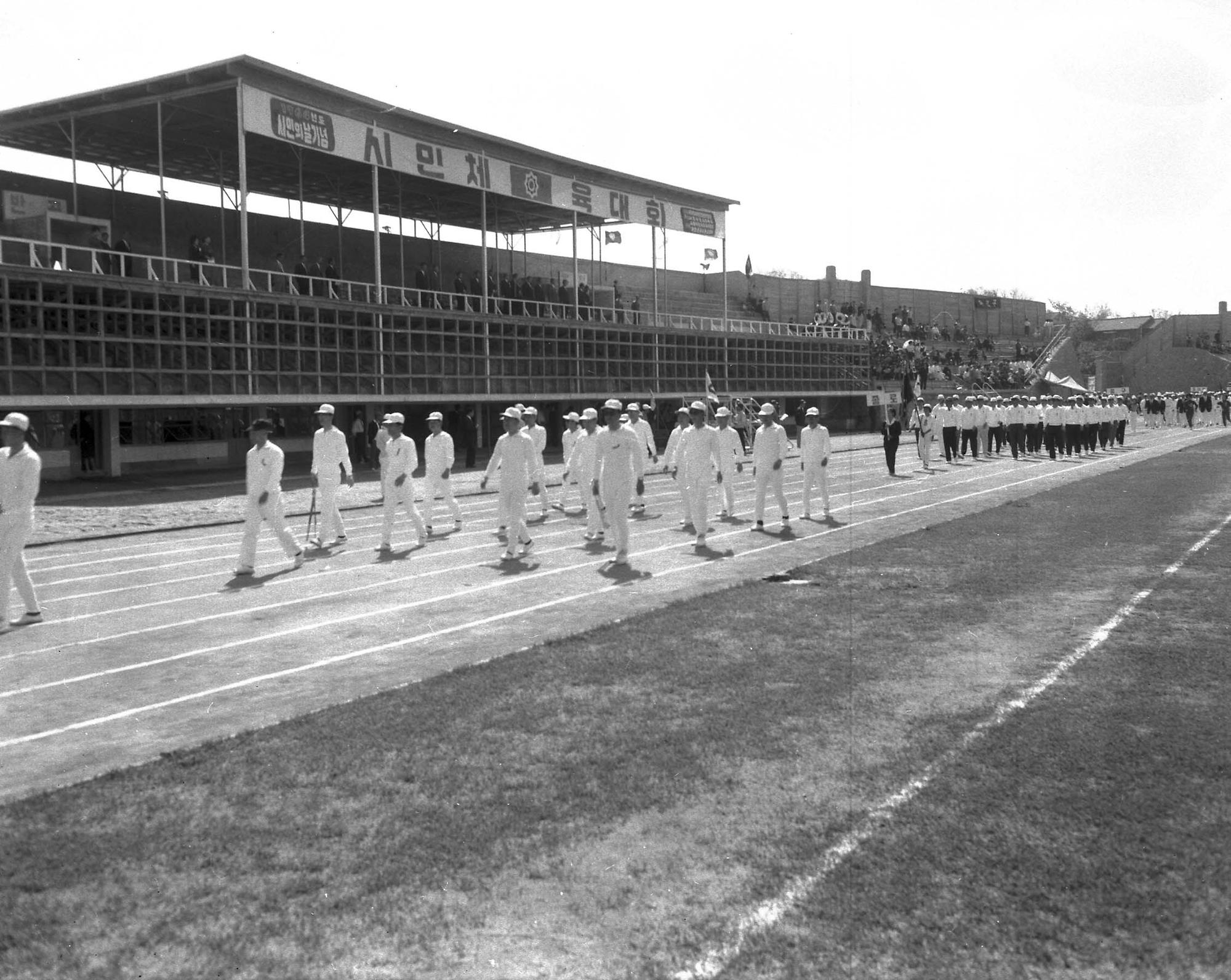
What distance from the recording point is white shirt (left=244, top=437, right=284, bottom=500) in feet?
44.8

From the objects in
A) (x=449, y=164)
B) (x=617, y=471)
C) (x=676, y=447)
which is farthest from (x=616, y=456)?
(x=449, y=164)

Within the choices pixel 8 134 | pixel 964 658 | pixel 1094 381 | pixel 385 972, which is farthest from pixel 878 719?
pixel 1094 381

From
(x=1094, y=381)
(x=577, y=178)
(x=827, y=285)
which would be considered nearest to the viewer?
(x=577, y=178)

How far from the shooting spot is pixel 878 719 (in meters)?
6.88

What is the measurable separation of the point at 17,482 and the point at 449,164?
2627 cm

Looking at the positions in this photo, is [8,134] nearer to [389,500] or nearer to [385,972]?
[389,500]

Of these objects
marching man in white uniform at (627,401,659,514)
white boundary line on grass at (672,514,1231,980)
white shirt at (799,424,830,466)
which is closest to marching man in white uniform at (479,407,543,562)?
marching man in white uniform at (627,401,659,514)

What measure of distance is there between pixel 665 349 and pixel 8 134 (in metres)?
22.2

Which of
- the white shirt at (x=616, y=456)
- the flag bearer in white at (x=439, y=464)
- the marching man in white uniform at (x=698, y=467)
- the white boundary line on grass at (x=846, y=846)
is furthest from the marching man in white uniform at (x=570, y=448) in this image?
the white boundary line on grass at (x=846, y=846)

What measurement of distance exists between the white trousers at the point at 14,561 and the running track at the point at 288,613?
1.07ft

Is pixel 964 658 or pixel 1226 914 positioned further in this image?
pixel 964 658

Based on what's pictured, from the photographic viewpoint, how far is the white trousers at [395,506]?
15922 mm

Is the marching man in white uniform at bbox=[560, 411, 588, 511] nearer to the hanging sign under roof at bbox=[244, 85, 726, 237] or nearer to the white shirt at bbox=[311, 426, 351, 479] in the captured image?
the white shirt at bbox=[311, 426, 351, 479]

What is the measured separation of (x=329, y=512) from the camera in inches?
646
